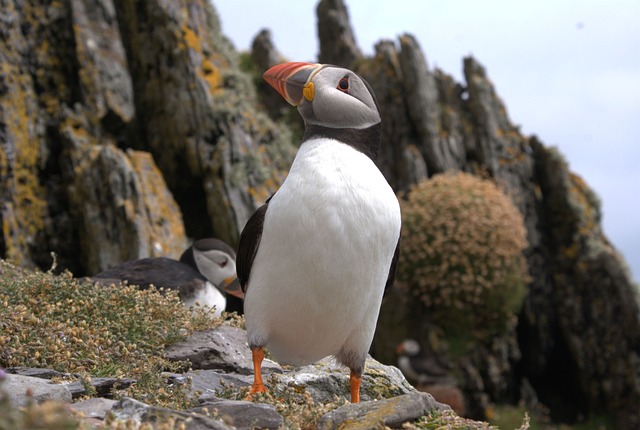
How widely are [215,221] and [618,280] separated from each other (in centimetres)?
818

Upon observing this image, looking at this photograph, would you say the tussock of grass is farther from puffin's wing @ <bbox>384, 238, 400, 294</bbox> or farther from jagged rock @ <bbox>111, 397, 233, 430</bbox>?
puffin's wing @ <bbox>384, 238, 400, 294</bbox>

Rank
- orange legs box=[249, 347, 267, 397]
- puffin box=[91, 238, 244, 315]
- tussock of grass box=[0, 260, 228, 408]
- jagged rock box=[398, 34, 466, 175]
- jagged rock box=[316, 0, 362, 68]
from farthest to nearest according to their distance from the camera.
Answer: jagged rock box=[316, 0, 362, 68] < jagged rock box=[398, 34, 466, 175] < puffin box=[91, 238, 244, 315] < tussock of grass box=[0, 260, 228, 408] < orange legs box=[249, 347, 267, 397]

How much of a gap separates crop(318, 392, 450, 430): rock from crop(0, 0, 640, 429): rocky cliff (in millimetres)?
6426

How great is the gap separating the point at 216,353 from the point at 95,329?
80cm

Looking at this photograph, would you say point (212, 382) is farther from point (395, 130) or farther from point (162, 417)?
point (395, 130)

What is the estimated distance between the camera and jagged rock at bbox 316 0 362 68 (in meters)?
18.6

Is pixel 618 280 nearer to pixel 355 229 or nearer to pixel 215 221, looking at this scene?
pixel 215 221

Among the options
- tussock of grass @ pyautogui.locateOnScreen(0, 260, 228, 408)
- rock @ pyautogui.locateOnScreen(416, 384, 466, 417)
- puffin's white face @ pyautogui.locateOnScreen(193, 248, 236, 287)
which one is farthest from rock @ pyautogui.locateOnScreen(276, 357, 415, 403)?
rock @ pyautogui.locateOnScreen(416, 384, 466, 417)

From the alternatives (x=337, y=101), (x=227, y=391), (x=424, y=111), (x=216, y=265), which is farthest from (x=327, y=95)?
(x=424, y=111)

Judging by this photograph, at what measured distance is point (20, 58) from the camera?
11141 millimetres

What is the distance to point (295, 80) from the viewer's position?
4.62 metres

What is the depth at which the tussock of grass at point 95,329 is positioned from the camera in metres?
4.46

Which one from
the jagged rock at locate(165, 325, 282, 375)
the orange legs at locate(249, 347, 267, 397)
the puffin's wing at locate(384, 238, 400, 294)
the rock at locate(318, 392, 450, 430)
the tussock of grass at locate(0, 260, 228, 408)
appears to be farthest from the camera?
the jagged rock at locate(165, 325, 282, 375)

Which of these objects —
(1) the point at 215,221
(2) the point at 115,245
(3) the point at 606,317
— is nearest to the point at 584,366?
(3) the point at 606,317
